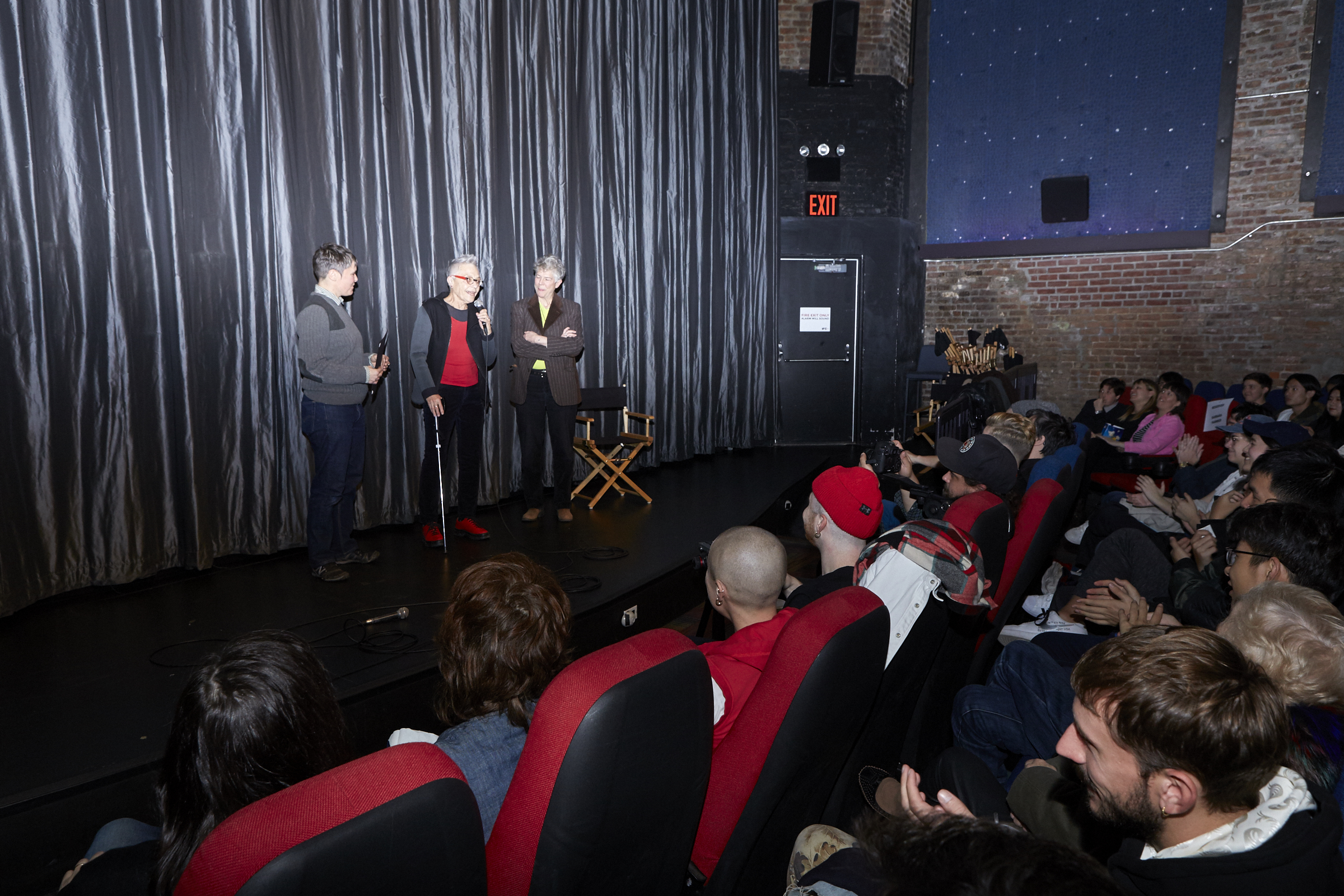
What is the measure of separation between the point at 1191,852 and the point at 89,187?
400cm

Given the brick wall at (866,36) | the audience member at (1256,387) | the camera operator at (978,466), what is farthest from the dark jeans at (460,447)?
the audience member at (1256,387)

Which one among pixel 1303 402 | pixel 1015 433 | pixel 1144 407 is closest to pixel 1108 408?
pixel 1144 407

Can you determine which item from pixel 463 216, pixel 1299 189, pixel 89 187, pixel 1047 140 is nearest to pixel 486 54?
pixel 463 216

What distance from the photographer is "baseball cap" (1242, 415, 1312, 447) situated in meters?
3.76

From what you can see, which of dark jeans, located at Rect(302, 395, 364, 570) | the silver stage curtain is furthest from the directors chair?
dark jeans, located at Rect(302, 395, 364, 570)

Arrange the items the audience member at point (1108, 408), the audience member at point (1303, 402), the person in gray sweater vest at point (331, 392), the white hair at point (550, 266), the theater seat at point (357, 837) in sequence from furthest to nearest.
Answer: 1. the audience member at point (1108, 408)
2. the audience member at point (1303, 402)
3. the white hair at point (550, 266)
4. the person in gray sweater vest at point (331, 392)
5. the theater seat at point (357, 837)

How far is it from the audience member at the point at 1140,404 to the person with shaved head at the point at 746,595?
5104 mm

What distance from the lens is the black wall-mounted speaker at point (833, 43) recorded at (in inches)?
302

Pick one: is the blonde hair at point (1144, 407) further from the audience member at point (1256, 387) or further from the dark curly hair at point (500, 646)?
the dark curly hair at point (500, 646)

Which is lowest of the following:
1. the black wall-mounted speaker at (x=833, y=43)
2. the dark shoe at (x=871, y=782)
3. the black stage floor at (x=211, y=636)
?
the black stage floor at (x=211, y=636)

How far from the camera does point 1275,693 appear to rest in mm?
1115

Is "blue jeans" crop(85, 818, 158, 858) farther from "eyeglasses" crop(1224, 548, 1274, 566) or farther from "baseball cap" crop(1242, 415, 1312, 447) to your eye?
"baseball cap" crop(1242, 415, 1312, 447)

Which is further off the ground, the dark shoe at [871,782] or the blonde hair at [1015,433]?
the blonde hair at [1015,433]

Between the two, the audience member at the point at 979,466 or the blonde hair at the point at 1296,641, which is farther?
the audience member at the point at 979,466
